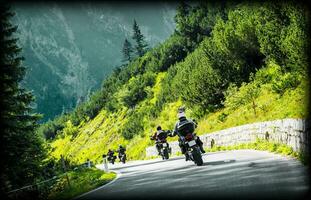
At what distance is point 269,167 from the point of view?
1010 cm

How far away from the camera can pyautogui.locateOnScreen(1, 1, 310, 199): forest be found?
64.1 feet

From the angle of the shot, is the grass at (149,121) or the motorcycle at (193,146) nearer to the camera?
the motorcycle at (193,146)

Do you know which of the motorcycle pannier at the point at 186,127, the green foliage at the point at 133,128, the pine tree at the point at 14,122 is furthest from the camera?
the green foliage at the point at 133,128

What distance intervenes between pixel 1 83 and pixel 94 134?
59291mm

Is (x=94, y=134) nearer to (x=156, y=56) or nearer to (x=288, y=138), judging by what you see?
(x=156, y=56)

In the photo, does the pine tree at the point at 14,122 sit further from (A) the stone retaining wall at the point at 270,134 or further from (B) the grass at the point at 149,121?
(B) the grass at the point at 149,121

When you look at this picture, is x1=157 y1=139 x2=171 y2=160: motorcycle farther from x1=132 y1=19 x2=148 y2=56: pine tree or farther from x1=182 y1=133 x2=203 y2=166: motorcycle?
x1=132 y1=19 x2=148 y2=56: pine tree

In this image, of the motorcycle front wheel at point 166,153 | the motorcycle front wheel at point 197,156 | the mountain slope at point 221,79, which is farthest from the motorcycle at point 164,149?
the motorcycle front wheel at point 197,156

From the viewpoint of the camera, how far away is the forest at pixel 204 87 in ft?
64.1

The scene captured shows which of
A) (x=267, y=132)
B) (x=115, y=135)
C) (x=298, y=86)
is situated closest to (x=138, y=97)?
(x=115, y=135)

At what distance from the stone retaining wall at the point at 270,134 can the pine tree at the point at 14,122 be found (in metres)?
9.40

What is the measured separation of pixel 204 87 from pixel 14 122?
68.2ft

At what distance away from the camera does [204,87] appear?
36406 mm

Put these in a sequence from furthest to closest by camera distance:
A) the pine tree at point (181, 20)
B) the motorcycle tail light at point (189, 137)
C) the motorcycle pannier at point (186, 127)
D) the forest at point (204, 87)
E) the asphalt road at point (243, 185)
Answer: the pine tree at point (181, 20) → the forest at point (204, 87) → the motorcycle pannier at point (186, 127) → the motorcycle tail light at point (189, 137) → the asphalt road at point (243, 185)
